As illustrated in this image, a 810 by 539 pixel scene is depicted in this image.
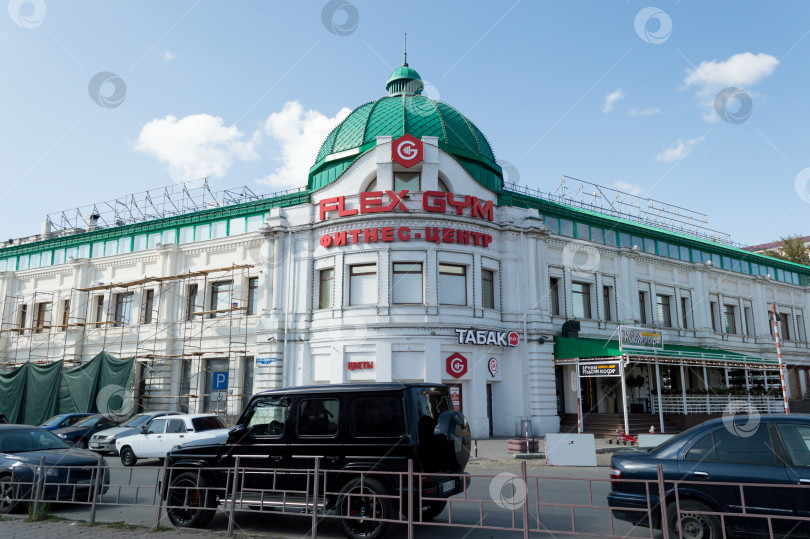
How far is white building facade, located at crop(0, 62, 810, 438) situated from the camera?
25.8 m

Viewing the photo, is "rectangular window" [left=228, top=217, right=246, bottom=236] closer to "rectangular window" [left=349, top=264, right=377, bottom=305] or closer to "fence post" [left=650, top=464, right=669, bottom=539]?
"rectangular window" [left=349, top=264, right=377, bottom=305]

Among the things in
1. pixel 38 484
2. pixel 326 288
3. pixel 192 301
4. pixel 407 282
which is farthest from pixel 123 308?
pixel 38 484

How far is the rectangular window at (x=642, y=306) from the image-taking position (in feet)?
109

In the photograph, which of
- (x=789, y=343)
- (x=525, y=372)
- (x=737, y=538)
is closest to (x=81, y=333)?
(x=525, y=372)

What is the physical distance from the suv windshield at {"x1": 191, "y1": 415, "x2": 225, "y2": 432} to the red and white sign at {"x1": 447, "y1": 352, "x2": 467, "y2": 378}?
32.3 ft

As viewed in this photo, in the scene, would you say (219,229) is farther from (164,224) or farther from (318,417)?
(318,417)

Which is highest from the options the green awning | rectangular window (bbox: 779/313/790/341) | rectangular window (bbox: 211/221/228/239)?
rectangular window (bbox: 211/221/228/239)

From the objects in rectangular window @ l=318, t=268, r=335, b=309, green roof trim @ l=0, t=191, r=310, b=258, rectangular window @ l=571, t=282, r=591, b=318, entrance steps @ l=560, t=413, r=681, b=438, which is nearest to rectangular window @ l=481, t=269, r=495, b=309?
rectangular window @ l=571, t=282, r=591, b=318

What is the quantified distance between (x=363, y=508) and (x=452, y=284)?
18.2m

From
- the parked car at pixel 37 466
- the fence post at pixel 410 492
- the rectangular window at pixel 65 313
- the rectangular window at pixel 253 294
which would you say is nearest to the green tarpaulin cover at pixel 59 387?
the rectangular window at pixel 65 313

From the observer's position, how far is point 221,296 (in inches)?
1230

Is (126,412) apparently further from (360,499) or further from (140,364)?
(360,499)

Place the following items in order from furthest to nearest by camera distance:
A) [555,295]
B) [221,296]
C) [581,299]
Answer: [221,296] < [581,299] < [555,295]

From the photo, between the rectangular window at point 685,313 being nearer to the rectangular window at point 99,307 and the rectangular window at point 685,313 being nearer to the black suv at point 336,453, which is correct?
the black suv at point 336,453
